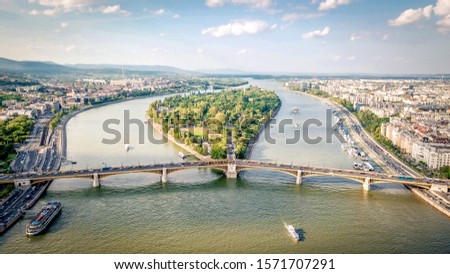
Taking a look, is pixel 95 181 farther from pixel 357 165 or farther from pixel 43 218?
pixel 357 165

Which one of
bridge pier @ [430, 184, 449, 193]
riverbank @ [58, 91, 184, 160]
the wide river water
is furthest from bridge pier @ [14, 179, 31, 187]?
bridge pier @ [430, 184, 449, 193]

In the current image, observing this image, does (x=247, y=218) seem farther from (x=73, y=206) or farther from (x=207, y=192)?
(x=73, y=206)

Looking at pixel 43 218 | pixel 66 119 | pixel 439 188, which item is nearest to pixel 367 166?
pixel 439 188

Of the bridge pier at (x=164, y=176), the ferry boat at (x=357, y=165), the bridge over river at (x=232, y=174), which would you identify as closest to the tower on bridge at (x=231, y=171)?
the bridge over river at (x=232, y=174)

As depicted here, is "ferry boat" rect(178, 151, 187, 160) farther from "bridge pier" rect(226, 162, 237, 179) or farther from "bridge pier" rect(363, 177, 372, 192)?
"bridge pier" rect(363, 177, 372, 192)

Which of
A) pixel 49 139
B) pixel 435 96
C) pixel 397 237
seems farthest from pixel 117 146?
pixel 435 96
